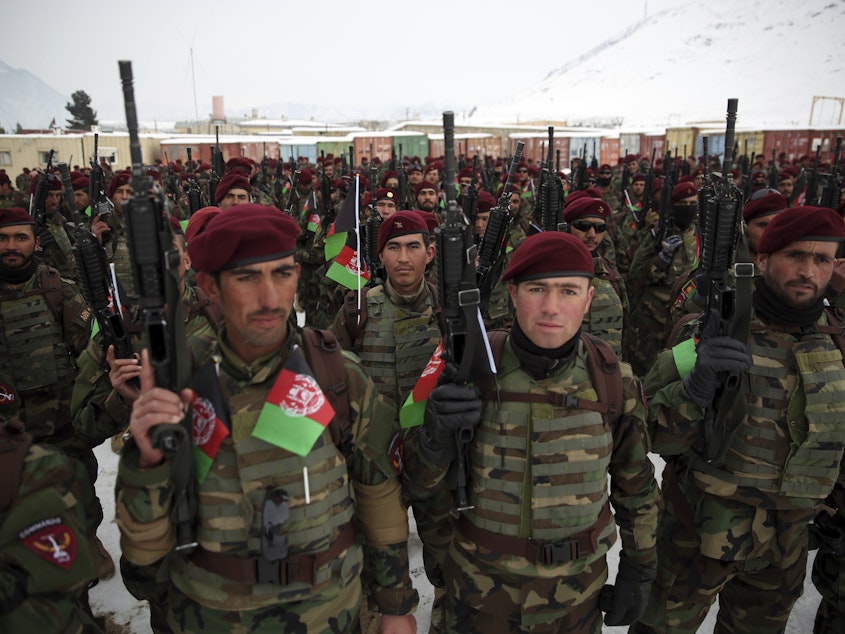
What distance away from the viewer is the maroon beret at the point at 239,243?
72.7 inches

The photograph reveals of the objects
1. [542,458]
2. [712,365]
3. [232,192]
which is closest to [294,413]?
[542,458]

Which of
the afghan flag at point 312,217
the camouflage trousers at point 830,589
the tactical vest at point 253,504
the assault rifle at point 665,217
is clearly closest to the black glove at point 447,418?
the tactical vest at point 253,504

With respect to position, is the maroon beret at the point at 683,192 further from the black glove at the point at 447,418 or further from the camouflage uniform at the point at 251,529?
the camouflage uniform at the point at 251,529

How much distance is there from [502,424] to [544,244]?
70 cm

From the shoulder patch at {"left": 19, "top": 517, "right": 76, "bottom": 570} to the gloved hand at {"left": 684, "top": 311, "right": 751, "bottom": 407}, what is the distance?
2358 millimetres

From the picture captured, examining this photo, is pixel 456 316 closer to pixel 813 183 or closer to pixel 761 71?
pixel 813 183

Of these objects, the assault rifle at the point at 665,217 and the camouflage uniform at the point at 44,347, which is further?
the assault rifle at the point at 665,217

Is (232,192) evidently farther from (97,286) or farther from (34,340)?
(97,286)

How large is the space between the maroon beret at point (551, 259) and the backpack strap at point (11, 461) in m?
1.69

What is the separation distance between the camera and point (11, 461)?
1.74 metres

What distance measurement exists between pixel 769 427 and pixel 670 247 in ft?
13.5

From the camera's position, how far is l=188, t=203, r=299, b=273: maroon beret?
1848 millimetres

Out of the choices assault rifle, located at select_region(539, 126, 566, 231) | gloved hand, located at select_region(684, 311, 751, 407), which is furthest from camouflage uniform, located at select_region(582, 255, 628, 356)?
gloved hand, located at select_region(684, 311, 751, 407)

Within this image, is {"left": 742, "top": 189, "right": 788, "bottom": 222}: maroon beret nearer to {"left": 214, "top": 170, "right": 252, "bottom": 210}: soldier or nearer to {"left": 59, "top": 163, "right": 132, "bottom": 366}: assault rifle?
{"left": 59, "top": 163, "right": 132, "bottom": 366}: assault rifle
